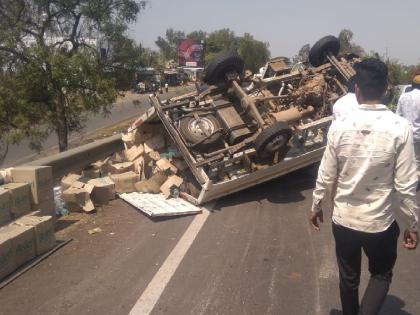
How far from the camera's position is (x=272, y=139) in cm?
737

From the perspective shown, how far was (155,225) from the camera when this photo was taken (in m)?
6.61

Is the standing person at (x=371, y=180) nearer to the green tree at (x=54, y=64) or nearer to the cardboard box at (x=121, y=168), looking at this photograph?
the cardboard box at (x=121, y=168)

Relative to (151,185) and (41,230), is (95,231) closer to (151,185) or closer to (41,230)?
(41,230)

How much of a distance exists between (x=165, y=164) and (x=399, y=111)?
12.8 ft

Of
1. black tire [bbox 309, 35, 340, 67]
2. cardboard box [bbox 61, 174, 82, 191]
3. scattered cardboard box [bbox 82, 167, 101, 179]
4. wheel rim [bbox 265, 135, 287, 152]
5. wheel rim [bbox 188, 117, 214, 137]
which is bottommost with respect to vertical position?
scattered cardboard box [bbox 82, 167, 101, 179]

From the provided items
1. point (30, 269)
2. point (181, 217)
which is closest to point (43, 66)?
point (181, 217)

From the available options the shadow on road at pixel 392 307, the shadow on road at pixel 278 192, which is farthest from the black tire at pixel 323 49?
the shadow on road at pixel 392 307

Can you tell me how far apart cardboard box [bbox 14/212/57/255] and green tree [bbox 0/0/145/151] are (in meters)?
6.00

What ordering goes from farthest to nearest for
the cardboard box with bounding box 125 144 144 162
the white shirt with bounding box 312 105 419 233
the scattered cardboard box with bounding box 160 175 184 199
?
the cardboard box with bounding box 125 144 144 162
the scattered cardboard box with bounding box 160 175 184 199
the white shirt with bounding box 312 105 419 233

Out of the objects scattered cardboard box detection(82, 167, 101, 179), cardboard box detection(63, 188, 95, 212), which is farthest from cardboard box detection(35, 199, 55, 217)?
scattered cardboard box detection(82, 167, 101, 179)

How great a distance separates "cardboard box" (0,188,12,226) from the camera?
5.41 meters

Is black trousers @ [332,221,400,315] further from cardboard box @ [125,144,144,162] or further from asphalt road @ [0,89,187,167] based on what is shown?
asphalt road @ [0,89,187,167]

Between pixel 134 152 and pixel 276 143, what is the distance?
292cm

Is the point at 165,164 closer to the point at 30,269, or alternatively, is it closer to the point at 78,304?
the point at 30,269
